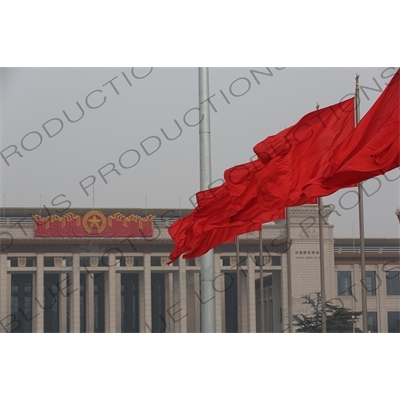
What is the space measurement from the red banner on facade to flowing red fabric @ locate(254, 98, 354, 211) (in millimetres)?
19176

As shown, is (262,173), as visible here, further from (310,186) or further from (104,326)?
(104,326)

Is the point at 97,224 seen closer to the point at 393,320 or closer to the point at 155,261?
the point at 155,261

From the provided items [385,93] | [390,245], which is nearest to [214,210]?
[385,93]

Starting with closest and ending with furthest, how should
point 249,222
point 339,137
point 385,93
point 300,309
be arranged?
point 385,93
point 339,137
point 249,222
point 300,309

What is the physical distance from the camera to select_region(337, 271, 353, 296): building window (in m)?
34.8

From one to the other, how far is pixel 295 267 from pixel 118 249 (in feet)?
21.3

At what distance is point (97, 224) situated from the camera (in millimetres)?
30438

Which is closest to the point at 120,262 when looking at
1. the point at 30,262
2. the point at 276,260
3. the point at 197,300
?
the point at 30,262

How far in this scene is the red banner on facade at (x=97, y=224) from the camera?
30312mm

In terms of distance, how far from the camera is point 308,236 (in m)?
33.1

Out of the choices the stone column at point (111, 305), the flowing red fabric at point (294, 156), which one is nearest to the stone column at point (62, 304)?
the stone column at point (111, 305)

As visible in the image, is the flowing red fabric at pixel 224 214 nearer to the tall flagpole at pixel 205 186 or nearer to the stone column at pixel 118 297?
the tall flagpole at pixel 205 186

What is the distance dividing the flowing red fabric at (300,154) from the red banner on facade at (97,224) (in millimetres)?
19176

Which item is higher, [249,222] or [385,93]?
[385,93]
